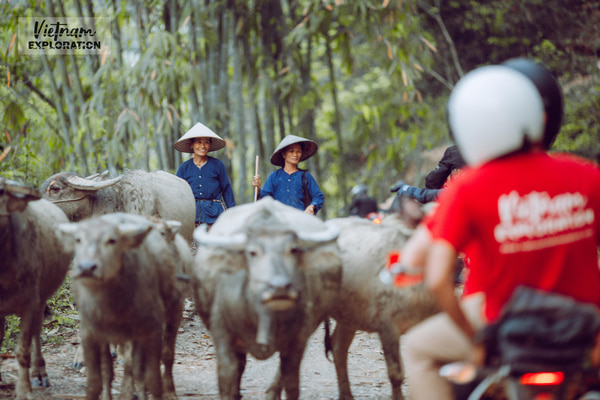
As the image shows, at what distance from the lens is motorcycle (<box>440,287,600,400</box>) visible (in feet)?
7.45

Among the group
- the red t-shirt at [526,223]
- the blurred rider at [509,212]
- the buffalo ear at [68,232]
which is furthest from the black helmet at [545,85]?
the buffalo ear at [68,232]

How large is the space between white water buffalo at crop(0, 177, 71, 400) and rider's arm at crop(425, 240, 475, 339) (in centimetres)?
353

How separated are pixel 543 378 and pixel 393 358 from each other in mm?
2511

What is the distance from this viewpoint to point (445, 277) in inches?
96.3

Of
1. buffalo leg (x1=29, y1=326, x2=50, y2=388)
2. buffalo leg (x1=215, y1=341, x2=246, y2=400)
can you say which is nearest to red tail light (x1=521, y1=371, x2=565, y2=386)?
buffalo leg (x1=215, y1=341, x2=246, y2=400)

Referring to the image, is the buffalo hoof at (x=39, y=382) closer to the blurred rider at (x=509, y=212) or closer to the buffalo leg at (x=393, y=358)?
the buffalo leg at (x=393, y=358)

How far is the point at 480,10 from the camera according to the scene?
15445 mm

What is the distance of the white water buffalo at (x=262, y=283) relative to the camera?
380cm

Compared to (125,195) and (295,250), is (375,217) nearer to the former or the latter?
(125,195)

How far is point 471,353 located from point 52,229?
4.09 meters

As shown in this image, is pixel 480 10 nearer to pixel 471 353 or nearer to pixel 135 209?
pixel 135 209

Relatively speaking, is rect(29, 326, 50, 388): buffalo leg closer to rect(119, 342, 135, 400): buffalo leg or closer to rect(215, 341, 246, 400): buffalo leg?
rect(119, 342, 135, 400): buffalo leg

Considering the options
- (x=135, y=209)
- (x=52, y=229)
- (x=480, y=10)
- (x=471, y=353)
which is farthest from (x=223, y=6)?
(x=471, y=353)

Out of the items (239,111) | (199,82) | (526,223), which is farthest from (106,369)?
(239,111)
